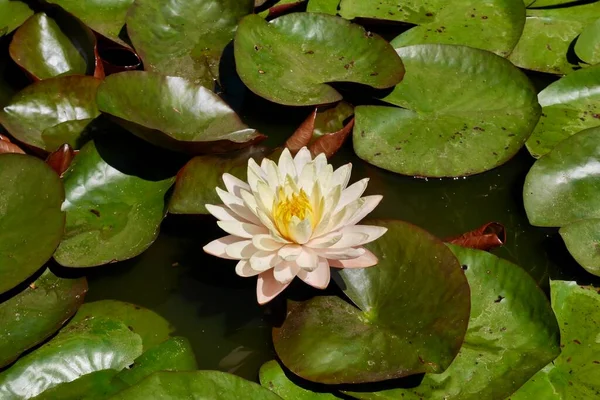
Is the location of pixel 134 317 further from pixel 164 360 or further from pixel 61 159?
pixel 61 159

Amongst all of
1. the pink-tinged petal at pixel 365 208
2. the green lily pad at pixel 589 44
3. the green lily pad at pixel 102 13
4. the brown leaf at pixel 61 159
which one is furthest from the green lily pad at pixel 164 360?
the green lily pad at pixel 589 44

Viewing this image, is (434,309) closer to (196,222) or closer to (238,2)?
(196,222)

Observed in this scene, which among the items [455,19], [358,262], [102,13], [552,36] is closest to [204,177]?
[358,262]

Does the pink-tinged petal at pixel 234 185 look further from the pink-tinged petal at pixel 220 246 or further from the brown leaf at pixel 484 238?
the brown leaf at pixel 484 238

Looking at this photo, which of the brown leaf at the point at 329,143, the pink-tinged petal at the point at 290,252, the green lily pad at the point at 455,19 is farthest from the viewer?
the green lily pad at the point at 455,19

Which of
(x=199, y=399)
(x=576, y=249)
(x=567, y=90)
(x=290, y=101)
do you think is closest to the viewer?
(x=199, y=399)

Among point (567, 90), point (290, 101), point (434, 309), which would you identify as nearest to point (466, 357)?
point (434, 309)

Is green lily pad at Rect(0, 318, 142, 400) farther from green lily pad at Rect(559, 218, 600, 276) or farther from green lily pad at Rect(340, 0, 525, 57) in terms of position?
green lily pad at Rect(340, 0, 525, 57)

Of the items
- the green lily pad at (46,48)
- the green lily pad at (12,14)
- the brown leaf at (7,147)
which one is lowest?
the brown leaf at (7,147)
